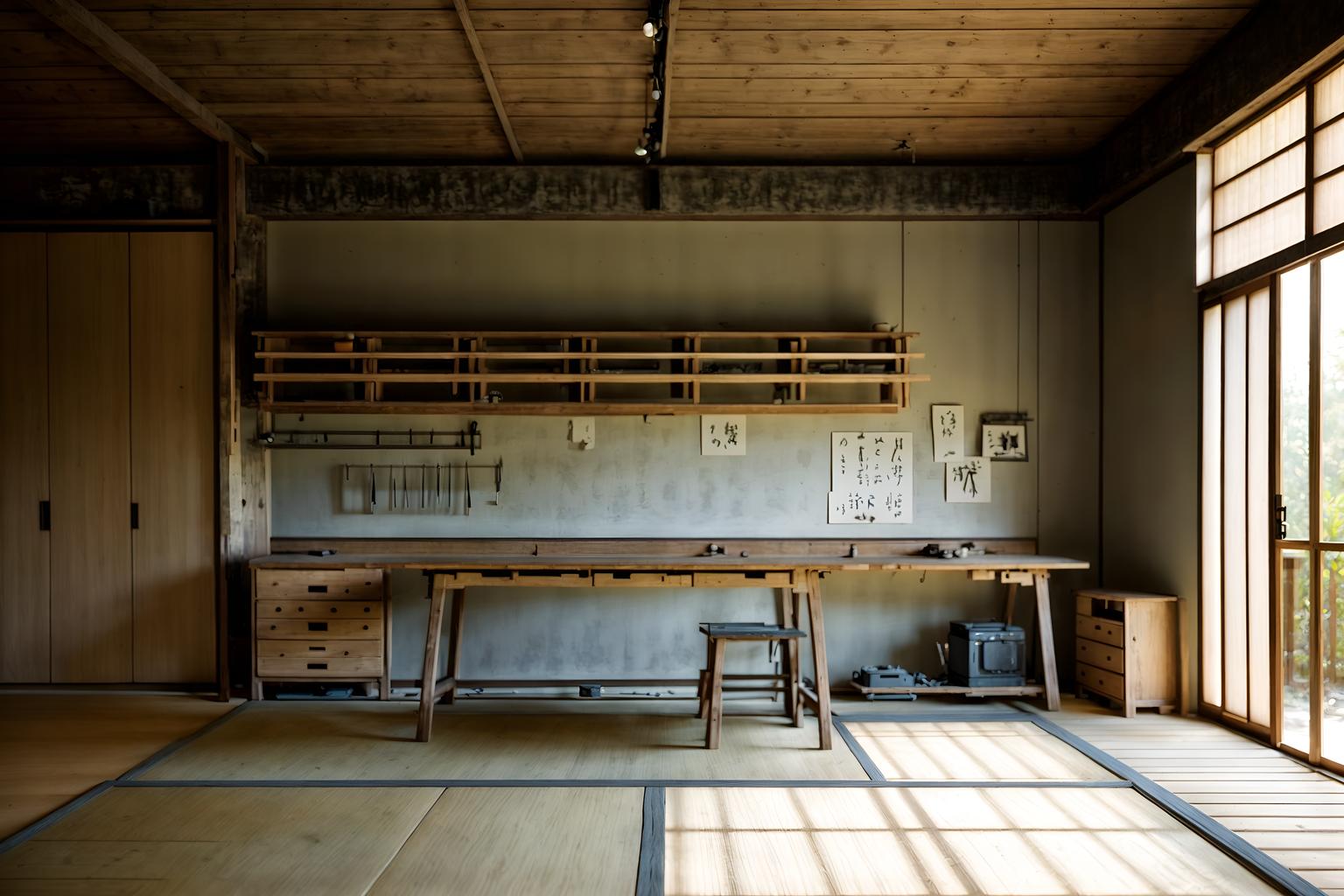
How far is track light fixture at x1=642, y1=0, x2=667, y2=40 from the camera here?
427 centimetres

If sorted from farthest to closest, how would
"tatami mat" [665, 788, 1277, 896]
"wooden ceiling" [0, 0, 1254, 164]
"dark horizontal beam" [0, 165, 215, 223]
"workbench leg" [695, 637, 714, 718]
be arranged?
"dark horizontal beam" [0, 165, 215, 223]
"workbench leg" [695, 637, 714, 718]
"wooden ceiling" [0, 0, 1254, 164]
"tatami mat" [665, 788, 1277, 896]

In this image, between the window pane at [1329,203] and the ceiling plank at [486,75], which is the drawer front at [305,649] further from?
the window pane at [1329,203]

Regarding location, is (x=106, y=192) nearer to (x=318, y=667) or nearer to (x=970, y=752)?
(x=318, y=667)

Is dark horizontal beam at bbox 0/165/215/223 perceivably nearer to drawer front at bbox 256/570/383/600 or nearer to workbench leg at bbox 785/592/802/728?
drawer front at bbox 256/570/383/600

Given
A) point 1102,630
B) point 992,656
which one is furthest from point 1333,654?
point 992,656

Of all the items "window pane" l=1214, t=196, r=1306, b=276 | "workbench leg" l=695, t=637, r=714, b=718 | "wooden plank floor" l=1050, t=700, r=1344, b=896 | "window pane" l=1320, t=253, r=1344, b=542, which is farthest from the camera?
"workbench leg" l=695, t=637, r=714, b=718

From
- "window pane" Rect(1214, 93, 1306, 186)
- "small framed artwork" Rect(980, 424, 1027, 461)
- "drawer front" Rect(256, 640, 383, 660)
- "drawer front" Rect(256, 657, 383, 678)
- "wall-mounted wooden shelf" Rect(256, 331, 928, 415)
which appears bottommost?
"drawer front" Rect(256, 657, 383, 678)

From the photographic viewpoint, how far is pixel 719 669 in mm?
4789

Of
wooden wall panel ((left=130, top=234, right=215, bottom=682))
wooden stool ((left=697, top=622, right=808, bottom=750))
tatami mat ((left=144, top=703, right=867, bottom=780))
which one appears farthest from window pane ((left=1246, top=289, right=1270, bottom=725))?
wooden wall panel ((left=130, top=234, right=215, bottom=682))

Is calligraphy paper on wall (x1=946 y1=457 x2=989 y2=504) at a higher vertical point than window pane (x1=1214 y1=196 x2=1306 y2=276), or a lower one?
lower

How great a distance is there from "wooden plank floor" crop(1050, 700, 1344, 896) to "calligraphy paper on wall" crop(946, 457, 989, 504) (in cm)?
154

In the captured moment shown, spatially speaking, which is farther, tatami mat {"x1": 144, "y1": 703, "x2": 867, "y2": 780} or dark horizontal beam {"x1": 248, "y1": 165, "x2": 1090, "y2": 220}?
dark horizontal beam {"x1": 248, "y1": 165, "x2": 1090, "y2": 220}

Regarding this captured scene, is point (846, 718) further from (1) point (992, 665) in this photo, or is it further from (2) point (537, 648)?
(2) point (537, 648)

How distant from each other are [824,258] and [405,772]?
428cm
